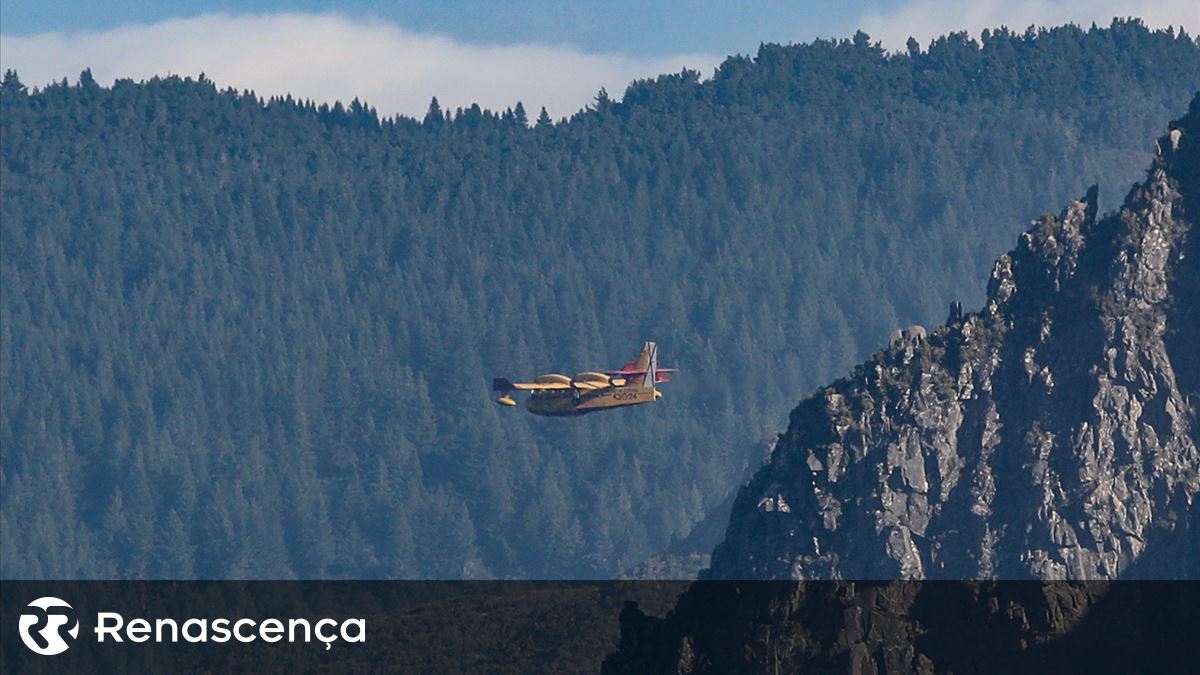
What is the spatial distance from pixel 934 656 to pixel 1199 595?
837cm

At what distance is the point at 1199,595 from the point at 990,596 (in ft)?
21.2

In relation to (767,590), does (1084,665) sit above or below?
below

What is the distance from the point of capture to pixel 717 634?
151500mm

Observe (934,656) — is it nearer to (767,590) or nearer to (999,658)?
(999,658)

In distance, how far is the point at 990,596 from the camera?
13888 cm

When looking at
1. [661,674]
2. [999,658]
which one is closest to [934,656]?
[999,658]

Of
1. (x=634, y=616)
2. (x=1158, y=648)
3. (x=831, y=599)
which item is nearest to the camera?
(x=1158, y=648)

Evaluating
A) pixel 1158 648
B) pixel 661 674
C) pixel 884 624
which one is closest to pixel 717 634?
pixel 661 674

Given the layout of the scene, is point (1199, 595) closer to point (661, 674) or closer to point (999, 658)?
point (999, 658)

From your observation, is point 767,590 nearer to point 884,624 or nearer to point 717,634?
point 717,634

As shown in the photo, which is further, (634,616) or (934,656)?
(634,616)

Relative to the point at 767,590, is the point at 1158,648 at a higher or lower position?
lower

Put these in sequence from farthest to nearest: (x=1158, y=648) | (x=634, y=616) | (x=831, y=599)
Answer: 1. (x=634, y=616)
2. (x=831, y=599)
3. (x=1158, y=648)

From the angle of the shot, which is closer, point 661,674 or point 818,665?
point 818,665
